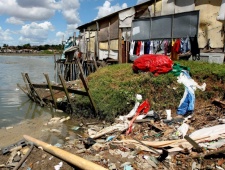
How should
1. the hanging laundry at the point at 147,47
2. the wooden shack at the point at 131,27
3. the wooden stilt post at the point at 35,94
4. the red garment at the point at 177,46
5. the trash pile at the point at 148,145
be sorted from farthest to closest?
the hanging laundry at the point at 147,47, the red garment at the point at 177,46, the wooden stilt post at the point at 35,94, the wooden shack at the point at 131,27, the trash pile at the point at 148,145

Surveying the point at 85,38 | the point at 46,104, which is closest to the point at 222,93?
the point at 46,104

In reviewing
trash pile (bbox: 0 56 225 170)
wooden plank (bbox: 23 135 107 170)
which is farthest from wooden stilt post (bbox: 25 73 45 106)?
wooden plank (bbox: 23 135 107 170)

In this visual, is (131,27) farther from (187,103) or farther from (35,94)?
(187,103)

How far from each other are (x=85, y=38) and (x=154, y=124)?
1302 cm

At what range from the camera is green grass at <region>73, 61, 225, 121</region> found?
26.7 ft

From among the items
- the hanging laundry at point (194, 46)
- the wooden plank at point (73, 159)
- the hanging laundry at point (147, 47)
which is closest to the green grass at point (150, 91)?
the hanging laundry at point (194, 46)

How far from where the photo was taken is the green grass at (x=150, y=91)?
8.15 metres

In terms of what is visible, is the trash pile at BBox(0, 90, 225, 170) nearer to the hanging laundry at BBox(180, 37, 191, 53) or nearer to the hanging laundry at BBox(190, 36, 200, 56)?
the hanging laundry at BBox(190, 36, 200, 56)

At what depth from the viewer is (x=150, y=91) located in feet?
28.3

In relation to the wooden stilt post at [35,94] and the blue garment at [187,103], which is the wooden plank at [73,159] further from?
the wooden stilt post at [35,94]

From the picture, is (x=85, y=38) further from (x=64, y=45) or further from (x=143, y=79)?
(x=143, y=79)

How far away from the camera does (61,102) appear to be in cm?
1014

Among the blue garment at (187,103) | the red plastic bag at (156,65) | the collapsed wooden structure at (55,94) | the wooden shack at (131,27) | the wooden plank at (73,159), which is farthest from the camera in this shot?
the wooden shack at (131,27)

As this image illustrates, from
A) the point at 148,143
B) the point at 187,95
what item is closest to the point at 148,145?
the point at 148,143
